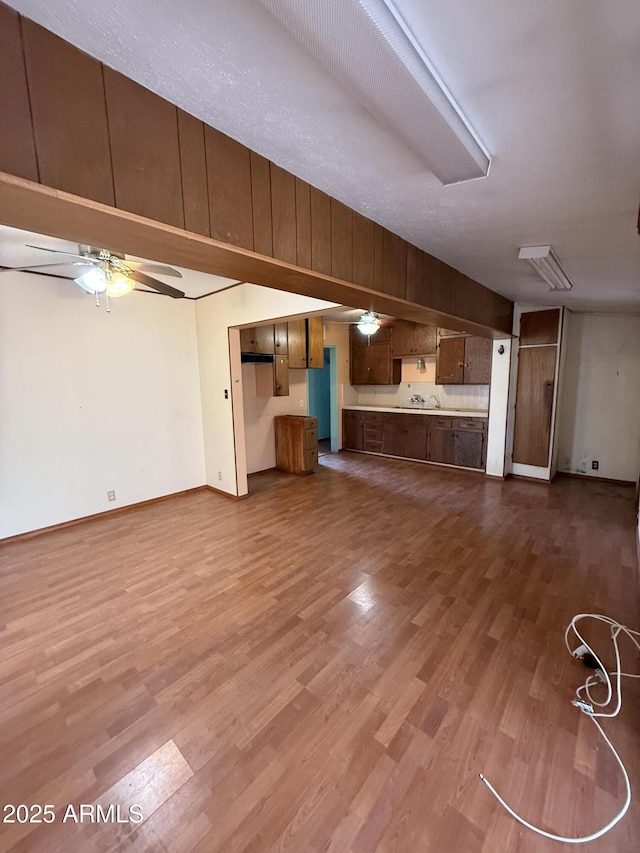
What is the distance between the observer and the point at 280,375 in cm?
530

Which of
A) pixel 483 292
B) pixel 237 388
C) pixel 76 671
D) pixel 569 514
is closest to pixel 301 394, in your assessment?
pixel 237 388

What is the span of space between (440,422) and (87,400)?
4.87 meters

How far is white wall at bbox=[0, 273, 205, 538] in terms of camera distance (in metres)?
3.36

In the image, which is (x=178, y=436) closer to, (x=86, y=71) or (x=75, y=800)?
(x=75, y=800)

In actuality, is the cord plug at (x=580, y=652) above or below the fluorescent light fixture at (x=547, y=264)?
below

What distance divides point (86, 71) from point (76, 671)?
255 cm

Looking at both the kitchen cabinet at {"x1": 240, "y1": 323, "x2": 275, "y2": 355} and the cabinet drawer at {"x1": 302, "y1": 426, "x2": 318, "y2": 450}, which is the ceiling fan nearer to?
the kitchen cabinet at {"x1": 240, "y1": 323, "x2": 275, "y2": 355}

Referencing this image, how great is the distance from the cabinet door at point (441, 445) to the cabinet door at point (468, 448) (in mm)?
66

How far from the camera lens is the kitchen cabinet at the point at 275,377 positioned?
5.26m

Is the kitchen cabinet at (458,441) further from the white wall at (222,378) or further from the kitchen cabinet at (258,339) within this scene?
the white wall at (222,378)

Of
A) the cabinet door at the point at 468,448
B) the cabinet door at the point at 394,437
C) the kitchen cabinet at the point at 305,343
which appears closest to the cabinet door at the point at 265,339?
the kitchen cabinet at the point at 305,343

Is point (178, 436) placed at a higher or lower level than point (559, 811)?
higher

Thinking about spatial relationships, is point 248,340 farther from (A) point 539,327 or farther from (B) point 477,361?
(A) point 539,327

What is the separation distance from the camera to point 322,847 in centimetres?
119
